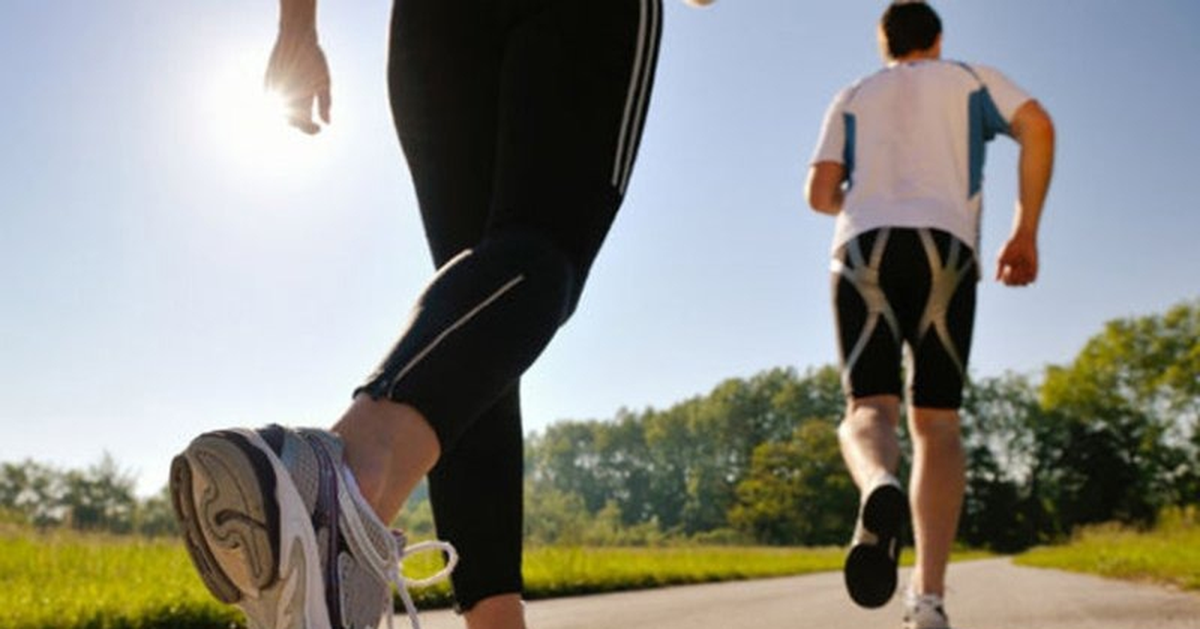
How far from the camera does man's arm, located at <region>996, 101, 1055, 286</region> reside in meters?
3.54

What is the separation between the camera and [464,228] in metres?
1.89

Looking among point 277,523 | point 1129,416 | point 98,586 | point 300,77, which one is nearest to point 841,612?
point 98,586

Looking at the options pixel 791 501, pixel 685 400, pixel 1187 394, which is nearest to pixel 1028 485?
pixel 791 501

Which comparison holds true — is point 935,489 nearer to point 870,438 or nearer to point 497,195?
point 870,438

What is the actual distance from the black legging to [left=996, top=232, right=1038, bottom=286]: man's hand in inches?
85.5

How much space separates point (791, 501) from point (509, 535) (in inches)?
3325

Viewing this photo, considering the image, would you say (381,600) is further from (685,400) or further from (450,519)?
(685,400)

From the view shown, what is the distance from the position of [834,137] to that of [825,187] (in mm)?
170

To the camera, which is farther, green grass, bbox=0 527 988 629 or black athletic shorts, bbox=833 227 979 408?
green grass, bbox=0 527 988 629

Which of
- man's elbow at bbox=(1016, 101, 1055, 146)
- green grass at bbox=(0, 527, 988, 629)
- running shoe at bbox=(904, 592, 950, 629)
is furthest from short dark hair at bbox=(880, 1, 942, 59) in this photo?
green grass at bbox=(0, 527, 988, 629)

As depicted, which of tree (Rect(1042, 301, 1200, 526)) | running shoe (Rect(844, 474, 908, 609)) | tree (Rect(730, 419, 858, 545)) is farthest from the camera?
tree (Rect(730, 419, 858, 545))

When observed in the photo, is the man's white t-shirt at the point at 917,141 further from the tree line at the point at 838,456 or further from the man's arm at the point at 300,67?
the tree line at the point at 838,456

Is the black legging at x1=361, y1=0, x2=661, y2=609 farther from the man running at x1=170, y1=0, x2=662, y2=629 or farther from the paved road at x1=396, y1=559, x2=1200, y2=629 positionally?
the paved road at x1=396, y1=559, x2=1200, y2=629

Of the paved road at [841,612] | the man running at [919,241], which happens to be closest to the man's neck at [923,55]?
the man running at [919,241]
